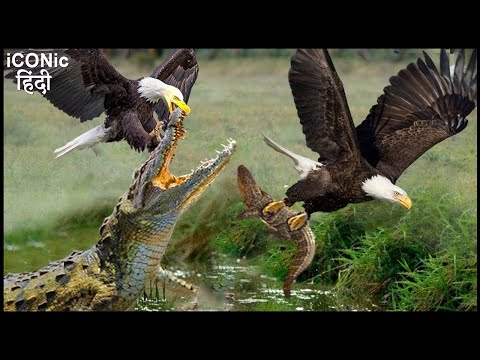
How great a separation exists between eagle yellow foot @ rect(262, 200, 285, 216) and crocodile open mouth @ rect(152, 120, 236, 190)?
876 mm

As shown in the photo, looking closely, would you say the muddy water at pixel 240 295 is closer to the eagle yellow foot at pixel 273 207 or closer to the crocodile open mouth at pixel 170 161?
the eagle yellow foot at pixel 273 207

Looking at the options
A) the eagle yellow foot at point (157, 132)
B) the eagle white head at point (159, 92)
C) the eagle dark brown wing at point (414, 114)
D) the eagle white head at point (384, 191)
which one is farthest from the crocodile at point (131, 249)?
the eagle dark brown wing at point (414, 114)

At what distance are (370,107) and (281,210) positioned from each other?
77 cm

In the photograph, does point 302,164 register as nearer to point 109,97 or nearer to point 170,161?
point 170,161

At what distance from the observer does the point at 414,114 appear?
5285 mm

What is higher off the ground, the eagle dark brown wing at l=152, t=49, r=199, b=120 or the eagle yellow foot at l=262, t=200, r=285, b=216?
the eagle dark brown wing at l=152, t=49, r=199, b=120

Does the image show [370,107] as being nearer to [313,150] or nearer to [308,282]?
[313,150]

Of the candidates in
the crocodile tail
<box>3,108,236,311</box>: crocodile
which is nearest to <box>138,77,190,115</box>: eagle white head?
<box>3,108,236,311</box>: crocodile

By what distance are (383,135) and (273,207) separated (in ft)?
2.40

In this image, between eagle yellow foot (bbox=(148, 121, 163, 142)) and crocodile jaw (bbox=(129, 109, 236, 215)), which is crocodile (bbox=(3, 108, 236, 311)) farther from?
eagle yellow foot (bbox=(148, 121, 163, 142))

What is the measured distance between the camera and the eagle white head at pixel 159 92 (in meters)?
5.17

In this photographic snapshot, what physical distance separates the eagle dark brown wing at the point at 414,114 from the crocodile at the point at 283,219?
1.76ft

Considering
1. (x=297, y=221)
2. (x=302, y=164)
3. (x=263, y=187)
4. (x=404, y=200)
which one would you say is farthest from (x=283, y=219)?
(x=404, y=200)

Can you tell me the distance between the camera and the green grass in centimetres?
533
